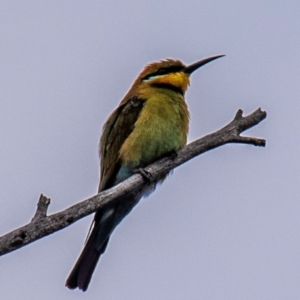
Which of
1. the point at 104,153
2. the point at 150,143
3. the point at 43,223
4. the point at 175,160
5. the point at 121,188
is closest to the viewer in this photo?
the point at 43,223

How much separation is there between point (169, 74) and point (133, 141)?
27.3 inches

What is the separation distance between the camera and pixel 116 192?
11.6 ft

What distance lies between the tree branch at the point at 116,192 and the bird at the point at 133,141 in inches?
7.6

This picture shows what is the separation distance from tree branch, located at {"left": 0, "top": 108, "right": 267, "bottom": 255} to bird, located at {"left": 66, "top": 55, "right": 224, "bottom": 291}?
192 millimetres

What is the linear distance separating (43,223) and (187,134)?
1652 millimetres

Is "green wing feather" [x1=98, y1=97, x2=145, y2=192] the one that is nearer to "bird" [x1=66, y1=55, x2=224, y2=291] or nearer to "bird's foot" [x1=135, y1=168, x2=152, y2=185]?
"bird" [x1=66, y1=55, x2=224, y2=291]

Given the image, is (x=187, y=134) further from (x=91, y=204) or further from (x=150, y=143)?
(x=91, y=204)

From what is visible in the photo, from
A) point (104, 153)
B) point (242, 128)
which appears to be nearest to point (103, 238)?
point (104, 153)

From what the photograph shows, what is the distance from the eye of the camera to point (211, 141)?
364 cm

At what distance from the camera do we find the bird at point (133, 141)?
14.1 feet

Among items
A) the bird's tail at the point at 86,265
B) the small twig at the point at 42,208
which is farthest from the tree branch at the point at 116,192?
the bird's tail at the point at 86,265

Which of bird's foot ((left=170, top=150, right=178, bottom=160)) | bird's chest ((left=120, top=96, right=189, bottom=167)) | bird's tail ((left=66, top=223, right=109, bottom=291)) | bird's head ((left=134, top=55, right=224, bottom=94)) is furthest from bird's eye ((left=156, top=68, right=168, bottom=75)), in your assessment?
bird's tail ((left=66, top=223, right=109, bottom=291))

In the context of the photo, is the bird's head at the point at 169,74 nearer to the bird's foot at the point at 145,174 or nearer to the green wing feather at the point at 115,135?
the green wing feather at the point at 115,135

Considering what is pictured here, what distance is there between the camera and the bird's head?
15.6 feet
